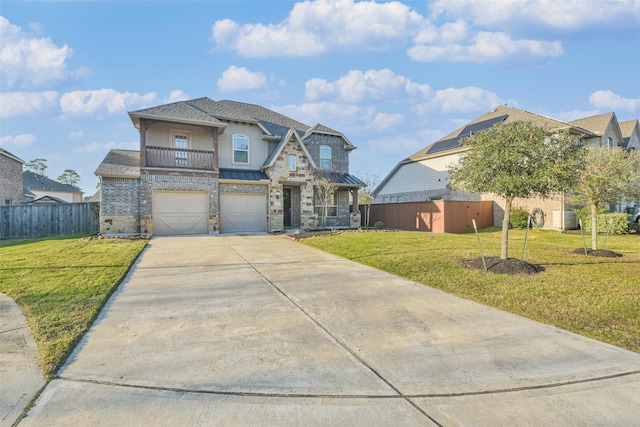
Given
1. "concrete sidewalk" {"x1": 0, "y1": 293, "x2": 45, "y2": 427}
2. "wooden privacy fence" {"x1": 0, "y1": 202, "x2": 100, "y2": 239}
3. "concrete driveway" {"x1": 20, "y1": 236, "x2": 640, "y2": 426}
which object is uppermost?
"wooden privacy fence" {"x1": 0, "y1": 202, "x2": 100, "y2": 239}

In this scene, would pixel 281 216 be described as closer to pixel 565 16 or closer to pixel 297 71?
pixel 297 71

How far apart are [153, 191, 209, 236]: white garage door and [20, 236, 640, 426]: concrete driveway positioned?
10662mm

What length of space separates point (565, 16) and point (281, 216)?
1426cm

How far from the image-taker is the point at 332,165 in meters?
20.3

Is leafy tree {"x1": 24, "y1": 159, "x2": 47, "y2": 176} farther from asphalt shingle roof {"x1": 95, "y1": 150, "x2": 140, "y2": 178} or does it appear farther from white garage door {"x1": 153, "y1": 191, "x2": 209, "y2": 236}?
white garage door {"x1": 153, "y1": 191, "x2": 209, "y2": 236}

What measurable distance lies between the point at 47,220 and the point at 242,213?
34.6 feet

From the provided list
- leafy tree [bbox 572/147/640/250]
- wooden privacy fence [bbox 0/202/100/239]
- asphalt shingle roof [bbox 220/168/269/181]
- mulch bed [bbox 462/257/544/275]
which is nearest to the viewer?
mulch bed [bbox 462/257/544/275]

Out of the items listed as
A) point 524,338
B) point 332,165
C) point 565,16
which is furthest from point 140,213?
point 565,16

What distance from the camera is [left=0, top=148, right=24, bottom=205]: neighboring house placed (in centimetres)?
2222

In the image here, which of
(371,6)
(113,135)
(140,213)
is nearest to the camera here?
(371,6)

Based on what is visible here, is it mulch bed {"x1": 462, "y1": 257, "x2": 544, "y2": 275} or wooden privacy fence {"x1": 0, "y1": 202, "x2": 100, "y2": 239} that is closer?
mulch bed {"x1": 462, "y1": 257, "x2": 544, "y2": 275}

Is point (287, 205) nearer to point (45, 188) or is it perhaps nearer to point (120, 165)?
point (120, 165)

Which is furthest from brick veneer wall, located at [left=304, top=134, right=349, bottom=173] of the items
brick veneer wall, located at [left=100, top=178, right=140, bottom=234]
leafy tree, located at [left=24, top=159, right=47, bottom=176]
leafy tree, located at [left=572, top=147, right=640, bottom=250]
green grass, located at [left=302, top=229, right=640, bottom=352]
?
leafy tree, located at [left=24, top=159, right=47, bottom=176]

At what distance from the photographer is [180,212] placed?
15305 mm
